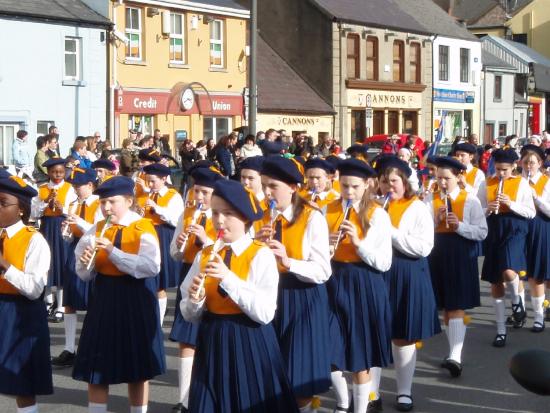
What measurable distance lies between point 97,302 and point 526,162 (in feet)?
21.0

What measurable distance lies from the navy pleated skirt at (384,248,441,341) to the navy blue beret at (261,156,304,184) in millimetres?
1714

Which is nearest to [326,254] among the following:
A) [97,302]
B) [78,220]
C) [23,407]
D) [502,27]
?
[97,302]

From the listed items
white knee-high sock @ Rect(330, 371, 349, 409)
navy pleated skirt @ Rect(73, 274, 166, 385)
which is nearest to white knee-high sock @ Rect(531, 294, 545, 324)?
white knee-high sock @ Rect(330, 371, 349, 409)

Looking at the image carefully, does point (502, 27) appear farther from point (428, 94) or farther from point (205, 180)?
point (205, 180)

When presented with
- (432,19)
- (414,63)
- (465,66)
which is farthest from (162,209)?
(465,66)

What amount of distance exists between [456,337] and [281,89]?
1247 inches

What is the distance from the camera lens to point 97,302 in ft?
22.5

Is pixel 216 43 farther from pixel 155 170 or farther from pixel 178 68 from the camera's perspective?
pixel 155 170

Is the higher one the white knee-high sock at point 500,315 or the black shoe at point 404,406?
the white knee-high sock at point 500,315

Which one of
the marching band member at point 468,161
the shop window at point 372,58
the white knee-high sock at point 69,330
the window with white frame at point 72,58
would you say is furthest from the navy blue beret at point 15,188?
the shop window at point 372,58

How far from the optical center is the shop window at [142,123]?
1216 inches

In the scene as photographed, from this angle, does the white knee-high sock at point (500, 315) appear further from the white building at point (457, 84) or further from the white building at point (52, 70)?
the white building at point (457, 84)

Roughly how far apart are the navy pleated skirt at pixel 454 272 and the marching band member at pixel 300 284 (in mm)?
2891

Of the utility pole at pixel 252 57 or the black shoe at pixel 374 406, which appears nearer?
the black shoe at pixel 374 406
